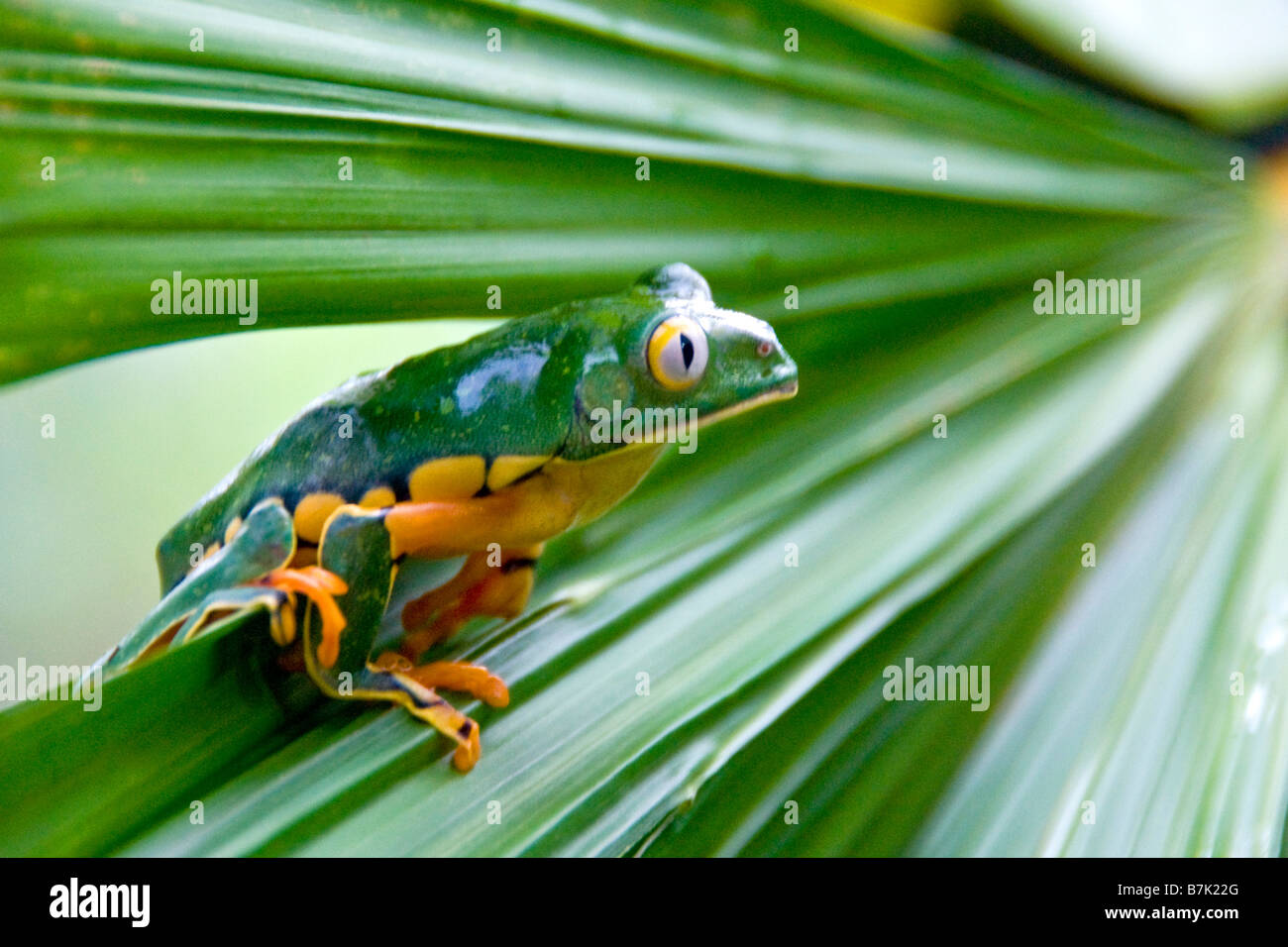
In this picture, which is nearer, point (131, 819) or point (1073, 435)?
point (131, 819)

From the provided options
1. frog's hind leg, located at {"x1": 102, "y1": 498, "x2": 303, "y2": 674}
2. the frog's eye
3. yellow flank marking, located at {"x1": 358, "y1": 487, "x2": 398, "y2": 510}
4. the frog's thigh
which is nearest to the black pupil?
the frog's eye

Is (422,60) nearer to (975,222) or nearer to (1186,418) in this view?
(975,222)

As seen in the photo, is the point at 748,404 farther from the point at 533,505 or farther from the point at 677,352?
the point at 533,505

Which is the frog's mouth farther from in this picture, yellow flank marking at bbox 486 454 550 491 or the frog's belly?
yellow flank marking at bbox 486 454 550 491

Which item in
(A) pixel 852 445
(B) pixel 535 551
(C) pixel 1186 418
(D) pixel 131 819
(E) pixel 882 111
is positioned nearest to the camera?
(D) pixel 131 819

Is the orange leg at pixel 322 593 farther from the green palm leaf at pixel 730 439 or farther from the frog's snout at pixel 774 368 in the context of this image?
the frog's snout at pixel 774 368
